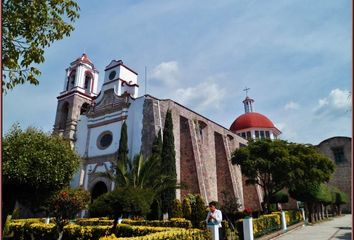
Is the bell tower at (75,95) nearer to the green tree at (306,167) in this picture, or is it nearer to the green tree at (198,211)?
the green tree at (198,211)

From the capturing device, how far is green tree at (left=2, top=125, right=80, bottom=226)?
11.0m

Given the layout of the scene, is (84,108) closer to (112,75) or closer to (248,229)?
(112,75)

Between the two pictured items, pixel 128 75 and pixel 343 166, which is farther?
pixel 343 166

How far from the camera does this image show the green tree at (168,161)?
19.1m

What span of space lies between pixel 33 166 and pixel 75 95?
18.6 meters

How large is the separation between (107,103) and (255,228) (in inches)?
753

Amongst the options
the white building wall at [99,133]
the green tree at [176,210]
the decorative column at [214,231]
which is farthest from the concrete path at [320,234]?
the white building wall at [99,133]

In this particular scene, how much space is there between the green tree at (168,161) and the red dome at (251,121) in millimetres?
23756

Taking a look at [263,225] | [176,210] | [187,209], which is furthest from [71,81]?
[263,225]

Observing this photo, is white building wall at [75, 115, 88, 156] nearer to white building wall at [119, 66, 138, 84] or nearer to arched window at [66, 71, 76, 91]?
arched window at [66, 71, 76, 91]

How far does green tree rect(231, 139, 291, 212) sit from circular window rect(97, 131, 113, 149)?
1183 centimetres

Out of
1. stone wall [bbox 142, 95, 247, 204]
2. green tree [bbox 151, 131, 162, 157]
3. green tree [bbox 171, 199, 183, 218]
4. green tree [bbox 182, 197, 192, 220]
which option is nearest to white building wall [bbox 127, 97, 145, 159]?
stone wall [bbox 142, 95, 247, 204]


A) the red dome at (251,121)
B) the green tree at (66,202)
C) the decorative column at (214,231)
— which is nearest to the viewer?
the decorative column at (214,231)

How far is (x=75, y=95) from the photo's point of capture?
94.9 feet
